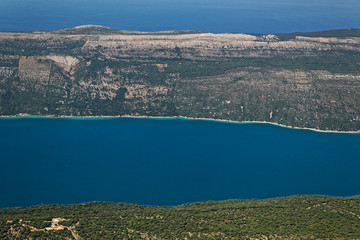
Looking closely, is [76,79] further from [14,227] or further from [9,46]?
[14,227]

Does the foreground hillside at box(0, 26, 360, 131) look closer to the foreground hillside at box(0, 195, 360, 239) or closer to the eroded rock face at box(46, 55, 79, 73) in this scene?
the eroded rock face at box(46, 55, 79, 73)

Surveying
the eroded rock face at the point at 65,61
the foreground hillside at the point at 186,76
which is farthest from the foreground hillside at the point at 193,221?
the eroded rock face at the point at 65,61

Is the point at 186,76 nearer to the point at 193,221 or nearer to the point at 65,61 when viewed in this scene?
the point at 65,61

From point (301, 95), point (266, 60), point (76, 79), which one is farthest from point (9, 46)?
point (301, 95)

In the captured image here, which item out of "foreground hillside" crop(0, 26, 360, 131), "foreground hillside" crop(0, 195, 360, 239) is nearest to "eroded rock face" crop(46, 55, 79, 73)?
"foreground hillside" crop(0, 26, 360, 131)

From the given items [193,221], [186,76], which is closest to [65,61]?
[186,76]

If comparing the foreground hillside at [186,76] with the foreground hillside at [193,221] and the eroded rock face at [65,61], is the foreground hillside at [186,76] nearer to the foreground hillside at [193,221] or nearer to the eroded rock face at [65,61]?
the eroded rock face at [65,61]
